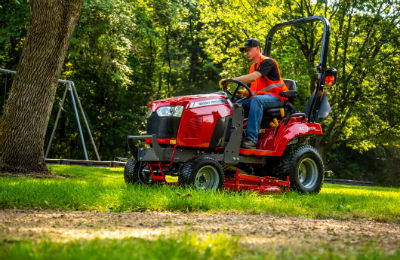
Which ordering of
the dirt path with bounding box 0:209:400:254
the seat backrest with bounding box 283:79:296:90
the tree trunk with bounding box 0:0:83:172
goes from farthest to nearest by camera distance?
the tree trunk with bounding box 0:0:83:172 < the seat backrest with bounding box 283:79:296:90 < the dirt path with bounding box 0:209:400:254

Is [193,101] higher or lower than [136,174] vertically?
higher

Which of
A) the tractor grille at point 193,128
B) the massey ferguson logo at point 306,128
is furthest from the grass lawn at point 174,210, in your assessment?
the massey ferguson logo at point 306,128

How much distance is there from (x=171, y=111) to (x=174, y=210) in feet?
6.32

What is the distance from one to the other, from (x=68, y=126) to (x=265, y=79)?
20.0m

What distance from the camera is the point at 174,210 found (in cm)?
A: 483

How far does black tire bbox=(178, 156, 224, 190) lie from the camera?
19.9 ft

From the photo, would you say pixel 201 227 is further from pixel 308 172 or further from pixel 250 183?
pixel 308 172

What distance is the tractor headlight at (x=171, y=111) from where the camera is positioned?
251 inches

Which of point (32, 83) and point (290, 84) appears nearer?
point (290, 84)

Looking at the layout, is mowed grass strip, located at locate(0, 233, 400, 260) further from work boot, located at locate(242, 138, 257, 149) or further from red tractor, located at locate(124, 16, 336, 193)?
work boot, located at locate(242, 138, 257, 149)

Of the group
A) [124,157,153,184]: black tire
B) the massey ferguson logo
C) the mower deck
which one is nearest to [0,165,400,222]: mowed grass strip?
the mower deck

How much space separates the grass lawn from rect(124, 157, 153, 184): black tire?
59 cm

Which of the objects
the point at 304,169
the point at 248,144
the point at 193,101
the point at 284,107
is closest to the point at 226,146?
the point at 248,144

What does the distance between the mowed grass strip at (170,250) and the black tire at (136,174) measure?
383cm
